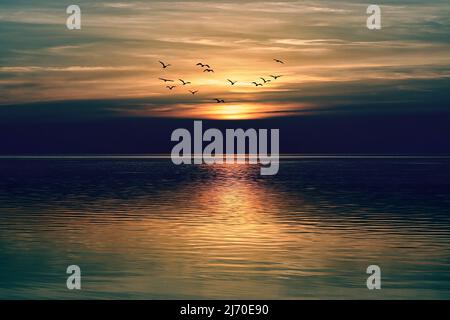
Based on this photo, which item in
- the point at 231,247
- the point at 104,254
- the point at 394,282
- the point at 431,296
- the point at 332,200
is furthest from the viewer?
the point at 332,200

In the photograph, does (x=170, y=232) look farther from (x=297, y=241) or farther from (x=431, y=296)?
(x=431, y=296)

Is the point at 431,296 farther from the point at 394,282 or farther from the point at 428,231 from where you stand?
the point at 428,231

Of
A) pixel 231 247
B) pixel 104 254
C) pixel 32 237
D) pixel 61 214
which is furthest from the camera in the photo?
pixel 61 214

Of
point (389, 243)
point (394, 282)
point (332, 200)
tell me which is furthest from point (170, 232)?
point (332, 200)

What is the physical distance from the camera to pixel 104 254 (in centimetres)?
3450

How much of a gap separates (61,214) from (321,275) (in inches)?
1118

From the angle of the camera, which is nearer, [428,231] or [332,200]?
[428,231]

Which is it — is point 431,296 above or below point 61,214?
below
